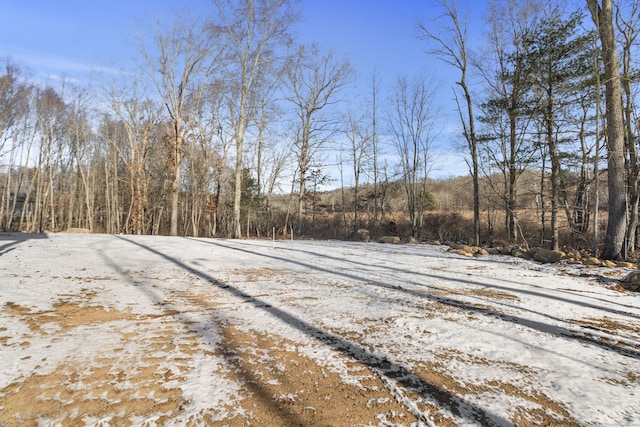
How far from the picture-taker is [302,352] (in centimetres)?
252

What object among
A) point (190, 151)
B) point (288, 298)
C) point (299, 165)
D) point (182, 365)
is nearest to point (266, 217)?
point (299, 165)

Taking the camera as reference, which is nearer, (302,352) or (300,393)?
(300,393)

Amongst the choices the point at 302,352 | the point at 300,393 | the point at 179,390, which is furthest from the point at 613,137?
the point at 179,390

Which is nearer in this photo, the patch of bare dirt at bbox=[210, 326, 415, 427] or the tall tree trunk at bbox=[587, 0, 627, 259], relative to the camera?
the patch of bare dirt at bbox=[210, 326, 415, 427]

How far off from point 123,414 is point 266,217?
25.9 metres

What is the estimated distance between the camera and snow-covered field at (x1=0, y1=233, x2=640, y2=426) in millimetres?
1772

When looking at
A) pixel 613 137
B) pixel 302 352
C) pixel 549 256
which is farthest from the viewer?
pixel 613 137

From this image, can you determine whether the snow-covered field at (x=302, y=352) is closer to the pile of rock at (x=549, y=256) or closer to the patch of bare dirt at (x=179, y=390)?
the patch of bare dirt at (x=179, y=390)

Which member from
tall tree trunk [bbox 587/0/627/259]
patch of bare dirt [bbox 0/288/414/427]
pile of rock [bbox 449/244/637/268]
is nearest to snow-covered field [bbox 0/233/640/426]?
patch of bare dirt [bbox 0/288/414/427]

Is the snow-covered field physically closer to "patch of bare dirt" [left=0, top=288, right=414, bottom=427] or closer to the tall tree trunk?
"patch of bare dirt" [left=0, top=288, right=414, bottom=427]

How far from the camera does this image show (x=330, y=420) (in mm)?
1702

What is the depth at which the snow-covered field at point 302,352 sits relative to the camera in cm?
177

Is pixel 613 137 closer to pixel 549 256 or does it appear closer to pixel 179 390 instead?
pixel 549 256

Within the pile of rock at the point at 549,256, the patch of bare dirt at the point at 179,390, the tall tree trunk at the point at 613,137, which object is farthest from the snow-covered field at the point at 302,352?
the tall tree trunk at the point at 613,137
